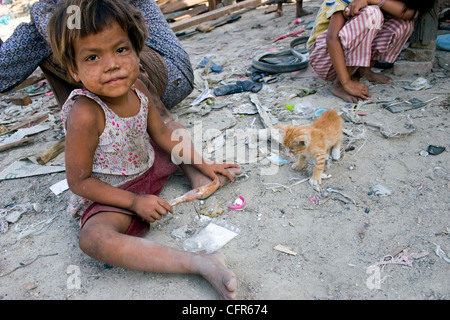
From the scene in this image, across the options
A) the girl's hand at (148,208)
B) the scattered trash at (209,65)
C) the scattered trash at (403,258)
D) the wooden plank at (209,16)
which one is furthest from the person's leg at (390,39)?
the wooden plank at (209,16)

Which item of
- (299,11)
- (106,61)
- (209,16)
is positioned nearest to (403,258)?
(106,61)

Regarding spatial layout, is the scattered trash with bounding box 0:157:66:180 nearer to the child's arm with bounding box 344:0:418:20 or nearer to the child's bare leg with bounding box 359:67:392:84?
the child's arm with bounding box 344:0:418:20

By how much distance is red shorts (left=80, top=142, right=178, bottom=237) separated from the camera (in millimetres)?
2113

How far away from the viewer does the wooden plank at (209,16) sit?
789 cm

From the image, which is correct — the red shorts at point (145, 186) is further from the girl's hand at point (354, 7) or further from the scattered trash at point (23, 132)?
the girl's hand at point (354, 7)

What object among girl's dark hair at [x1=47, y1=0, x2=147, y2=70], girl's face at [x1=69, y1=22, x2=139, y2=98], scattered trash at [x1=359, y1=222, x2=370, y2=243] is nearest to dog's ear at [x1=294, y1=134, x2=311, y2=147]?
scattered trash at [x1=359, y1=222, x2=370, y2=243]

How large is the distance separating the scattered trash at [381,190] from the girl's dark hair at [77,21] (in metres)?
1.99

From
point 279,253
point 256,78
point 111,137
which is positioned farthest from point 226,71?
point 279,253

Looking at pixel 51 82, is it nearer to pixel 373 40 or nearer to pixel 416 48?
pixel 373 40

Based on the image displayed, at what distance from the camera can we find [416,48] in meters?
4.08

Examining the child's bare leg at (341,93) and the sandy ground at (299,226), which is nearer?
the sandy ground at (299,226)

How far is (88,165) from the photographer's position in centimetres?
202

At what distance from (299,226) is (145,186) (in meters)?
1.12

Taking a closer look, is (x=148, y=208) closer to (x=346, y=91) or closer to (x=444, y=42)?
(x=346, y=91)
